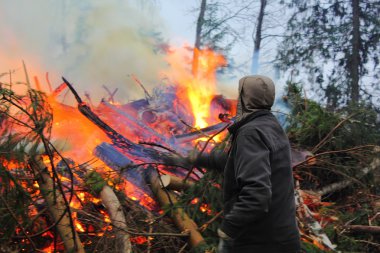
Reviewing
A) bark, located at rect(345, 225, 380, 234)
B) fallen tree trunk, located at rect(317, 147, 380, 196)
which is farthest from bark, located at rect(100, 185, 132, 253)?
fallen tree trunk, located at rect(317, 147, 380, 196)

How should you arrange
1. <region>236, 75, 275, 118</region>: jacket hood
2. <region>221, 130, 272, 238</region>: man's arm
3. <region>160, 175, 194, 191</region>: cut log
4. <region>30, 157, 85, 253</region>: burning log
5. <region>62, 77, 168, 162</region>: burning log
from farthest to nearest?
<region>62, 77, 168, 162</region>: burning log < <region>160, 175, 194, 191</region>: cut log < <region>30, 157, 85, 253</region>: burning log < <region>236, 75, 275, 118</region>: jacket hood < <region>221, 130, 272, 238</region>: man's arm

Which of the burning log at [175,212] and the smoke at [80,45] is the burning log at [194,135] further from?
the smoke at [80,45]

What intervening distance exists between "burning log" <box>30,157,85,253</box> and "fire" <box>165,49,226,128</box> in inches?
137

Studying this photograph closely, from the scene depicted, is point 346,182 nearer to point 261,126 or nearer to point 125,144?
point 125,144

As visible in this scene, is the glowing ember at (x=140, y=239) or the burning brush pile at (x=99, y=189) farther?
the glowing ember at (x=140, y=239)

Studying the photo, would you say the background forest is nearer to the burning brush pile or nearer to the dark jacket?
the burning brush pile

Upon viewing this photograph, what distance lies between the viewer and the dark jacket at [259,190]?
81.0 inches

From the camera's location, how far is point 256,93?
228 centimetres

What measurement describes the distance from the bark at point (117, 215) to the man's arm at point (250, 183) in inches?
60.3

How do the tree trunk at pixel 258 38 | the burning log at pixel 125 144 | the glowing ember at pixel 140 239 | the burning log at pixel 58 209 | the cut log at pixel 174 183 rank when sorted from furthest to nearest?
the tree trunk at pixel 258 38 → the burning log at pixel 125 144 → the cut log at pixel 174 183 → the glowing ember at pixel 140 239 → the burning log at pixel 58 209

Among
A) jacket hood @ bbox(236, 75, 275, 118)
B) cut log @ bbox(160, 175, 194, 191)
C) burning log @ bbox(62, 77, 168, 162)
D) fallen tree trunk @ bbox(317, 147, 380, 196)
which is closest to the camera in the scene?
jacket hood @ bbox(236, 75, 275, 118)

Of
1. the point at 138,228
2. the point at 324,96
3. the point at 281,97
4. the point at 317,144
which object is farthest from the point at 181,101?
the point at 324,96

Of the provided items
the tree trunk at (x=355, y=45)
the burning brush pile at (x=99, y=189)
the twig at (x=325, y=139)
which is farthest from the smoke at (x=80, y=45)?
the tree trunk at (x=355, y=45)

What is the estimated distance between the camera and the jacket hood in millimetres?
2287
